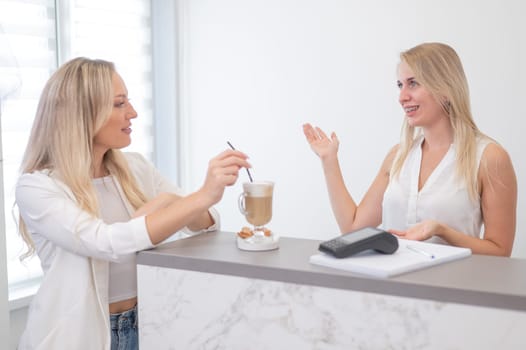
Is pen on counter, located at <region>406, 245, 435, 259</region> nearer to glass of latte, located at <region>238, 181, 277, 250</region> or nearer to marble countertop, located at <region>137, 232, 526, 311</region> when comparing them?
marble countertop, located at <region>137, 232, 526, 311</region>

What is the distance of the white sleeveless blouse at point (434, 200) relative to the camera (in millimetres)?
2057

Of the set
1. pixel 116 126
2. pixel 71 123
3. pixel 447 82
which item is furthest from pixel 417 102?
pixel 71 123

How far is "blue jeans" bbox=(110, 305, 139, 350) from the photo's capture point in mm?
1656

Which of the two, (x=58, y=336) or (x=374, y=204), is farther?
(x=374, y=204)

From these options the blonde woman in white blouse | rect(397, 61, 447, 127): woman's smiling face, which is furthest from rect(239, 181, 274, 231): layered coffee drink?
rect(397, 61, 447, 127): woman's smiling face

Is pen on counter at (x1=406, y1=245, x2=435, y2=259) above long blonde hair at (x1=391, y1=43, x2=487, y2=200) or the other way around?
the other way around

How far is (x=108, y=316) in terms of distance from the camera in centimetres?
159

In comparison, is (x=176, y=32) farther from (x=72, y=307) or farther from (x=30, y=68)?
(x=72, y=307)

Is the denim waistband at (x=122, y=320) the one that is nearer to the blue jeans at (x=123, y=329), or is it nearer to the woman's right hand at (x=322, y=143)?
the blue jeans at (x=123, y=329)

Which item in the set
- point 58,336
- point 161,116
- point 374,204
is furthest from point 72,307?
point 161,116

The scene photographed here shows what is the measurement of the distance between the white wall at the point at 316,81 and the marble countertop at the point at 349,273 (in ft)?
5.91

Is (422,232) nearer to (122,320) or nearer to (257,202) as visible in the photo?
(257,202)

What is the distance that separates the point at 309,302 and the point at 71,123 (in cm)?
87

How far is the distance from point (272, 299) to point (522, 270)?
534mm
